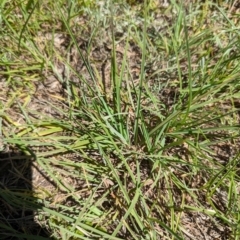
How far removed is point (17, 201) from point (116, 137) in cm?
46

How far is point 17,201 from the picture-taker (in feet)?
4.49

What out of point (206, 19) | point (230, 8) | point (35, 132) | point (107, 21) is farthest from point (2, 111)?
point (230, 8)

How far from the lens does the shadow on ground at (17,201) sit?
1.36 m

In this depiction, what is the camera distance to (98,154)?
1504 mm

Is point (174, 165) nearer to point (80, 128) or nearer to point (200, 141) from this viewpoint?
point (200, 141)

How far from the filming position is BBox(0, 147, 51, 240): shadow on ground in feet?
4.47

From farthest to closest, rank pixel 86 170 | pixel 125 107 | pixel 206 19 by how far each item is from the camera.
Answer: pixel 206 19
pixel 125 107
pixel 86 170

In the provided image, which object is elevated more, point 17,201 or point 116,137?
point 116,137

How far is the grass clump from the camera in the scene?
1.38 meters

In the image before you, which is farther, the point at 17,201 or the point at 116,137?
the point at 116,137

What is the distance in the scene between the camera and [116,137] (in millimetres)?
1490

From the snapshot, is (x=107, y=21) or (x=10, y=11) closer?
(x=10, y=11)

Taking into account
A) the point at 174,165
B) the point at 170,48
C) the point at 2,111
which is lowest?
the point at 174,165

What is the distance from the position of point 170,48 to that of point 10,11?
76 cm
